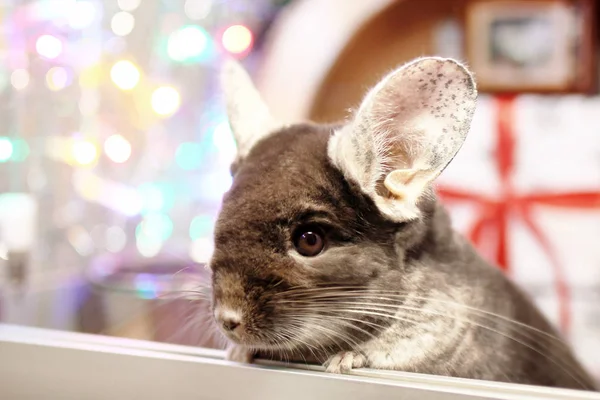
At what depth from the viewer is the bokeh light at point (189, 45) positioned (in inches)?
81.3

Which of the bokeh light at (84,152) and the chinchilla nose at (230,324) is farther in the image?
the bokeh light at (84,152)

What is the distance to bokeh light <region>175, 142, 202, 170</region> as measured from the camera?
213 centimetres

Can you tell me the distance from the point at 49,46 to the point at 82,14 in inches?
5.5

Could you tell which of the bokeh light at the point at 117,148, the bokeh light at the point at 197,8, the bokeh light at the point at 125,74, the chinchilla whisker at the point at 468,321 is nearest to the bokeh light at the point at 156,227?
the bokeh light at the point at 117,148

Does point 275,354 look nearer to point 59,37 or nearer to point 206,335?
point 206,335

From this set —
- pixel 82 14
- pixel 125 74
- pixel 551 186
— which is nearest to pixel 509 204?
pixel 551 186

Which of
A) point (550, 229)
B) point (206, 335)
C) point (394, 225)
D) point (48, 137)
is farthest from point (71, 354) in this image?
point (550, 229)

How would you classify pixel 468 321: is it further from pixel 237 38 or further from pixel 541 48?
pixel 237 38

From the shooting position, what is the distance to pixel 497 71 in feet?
6.31

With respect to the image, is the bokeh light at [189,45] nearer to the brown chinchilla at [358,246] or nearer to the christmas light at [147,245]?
the christmas light at [147,245]

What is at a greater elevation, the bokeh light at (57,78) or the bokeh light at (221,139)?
the bokeh light at (57,78)

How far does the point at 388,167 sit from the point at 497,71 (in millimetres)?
1315

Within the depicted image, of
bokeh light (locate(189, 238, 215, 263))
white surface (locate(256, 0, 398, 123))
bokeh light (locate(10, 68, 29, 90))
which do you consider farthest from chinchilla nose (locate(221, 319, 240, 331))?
bokeh light (locate(10, 68, 29, 90))

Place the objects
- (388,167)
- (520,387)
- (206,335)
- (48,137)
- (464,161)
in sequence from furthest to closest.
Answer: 1. (48,137)
2. (464,161)
3. (206,335)
4. (388,167)
5. (520,387)
